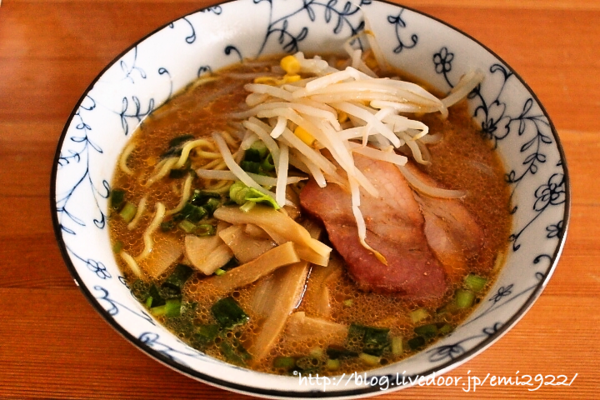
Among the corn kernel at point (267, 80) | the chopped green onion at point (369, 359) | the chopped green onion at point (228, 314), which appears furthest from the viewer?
the corn kernel at point (267, 80)

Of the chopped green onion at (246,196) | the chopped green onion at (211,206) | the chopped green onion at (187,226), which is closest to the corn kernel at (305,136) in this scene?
the chopped green onion at (246,196)

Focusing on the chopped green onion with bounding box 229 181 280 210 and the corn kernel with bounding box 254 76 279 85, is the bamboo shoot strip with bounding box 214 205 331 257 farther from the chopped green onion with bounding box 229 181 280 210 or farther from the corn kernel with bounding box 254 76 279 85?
the corn kernel with bounding box 254 76 279 85

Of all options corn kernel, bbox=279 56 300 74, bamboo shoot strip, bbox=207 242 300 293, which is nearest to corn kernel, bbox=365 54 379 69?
corn kernel, bbox=279 56 300 74

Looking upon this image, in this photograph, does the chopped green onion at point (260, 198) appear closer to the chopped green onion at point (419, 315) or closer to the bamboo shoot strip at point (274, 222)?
the bamboo shoot strip at point (274, 222)

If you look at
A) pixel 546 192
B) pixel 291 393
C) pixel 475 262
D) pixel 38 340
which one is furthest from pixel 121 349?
pixel 546 192

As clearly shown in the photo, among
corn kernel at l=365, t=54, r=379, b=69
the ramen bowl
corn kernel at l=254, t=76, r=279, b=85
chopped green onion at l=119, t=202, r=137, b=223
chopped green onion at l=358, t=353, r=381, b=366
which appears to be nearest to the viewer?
the ramen bowl

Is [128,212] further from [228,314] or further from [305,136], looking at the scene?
[305,136]
